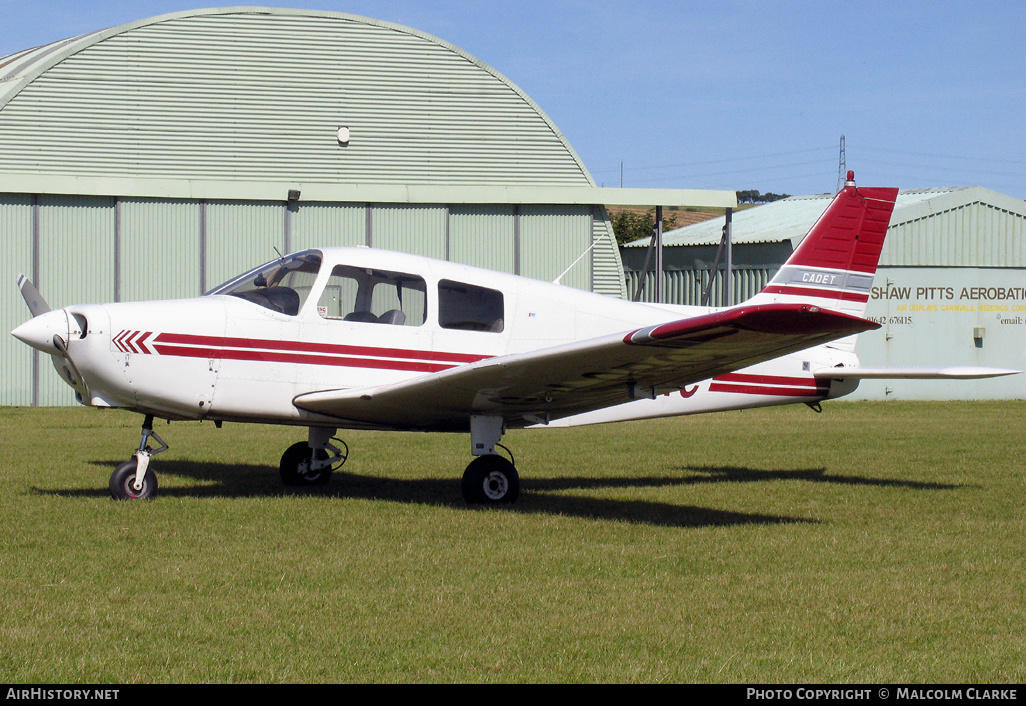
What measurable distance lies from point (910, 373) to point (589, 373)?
12.2 ft

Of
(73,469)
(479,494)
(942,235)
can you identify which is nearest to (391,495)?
(479,494)

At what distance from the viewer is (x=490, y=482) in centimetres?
921

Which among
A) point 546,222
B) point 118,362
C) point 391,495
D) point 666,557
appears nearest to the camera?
point 666,557

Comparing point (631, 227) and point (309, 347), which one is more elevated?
point (631, 227)

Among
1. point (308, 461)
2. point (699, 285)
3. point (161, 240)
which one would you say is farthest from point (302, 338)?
point (699, 285)

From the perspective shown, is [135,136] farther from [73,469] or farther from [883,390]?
[883,390]

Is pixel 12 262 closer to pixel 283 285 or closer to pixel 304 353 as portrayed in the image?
pixel 283 285

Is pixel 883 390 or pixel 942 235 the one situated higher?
pixel 942 235

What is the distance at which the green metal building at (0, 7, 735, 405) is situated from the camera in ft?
68.8

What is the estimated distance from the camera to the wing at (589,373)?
266 inches

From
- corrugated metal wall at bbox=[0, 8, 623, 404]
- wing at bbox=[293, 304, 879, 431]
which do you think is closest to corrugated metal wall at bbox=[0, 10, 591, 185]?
corrugated metal wall at bbox=[0, 8, 623, 404]

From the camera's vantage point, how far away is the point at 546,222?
23156 mm

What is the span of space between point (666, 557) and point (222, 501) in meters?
4.03

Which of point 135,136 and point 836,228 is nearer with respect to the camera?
point 836,228
